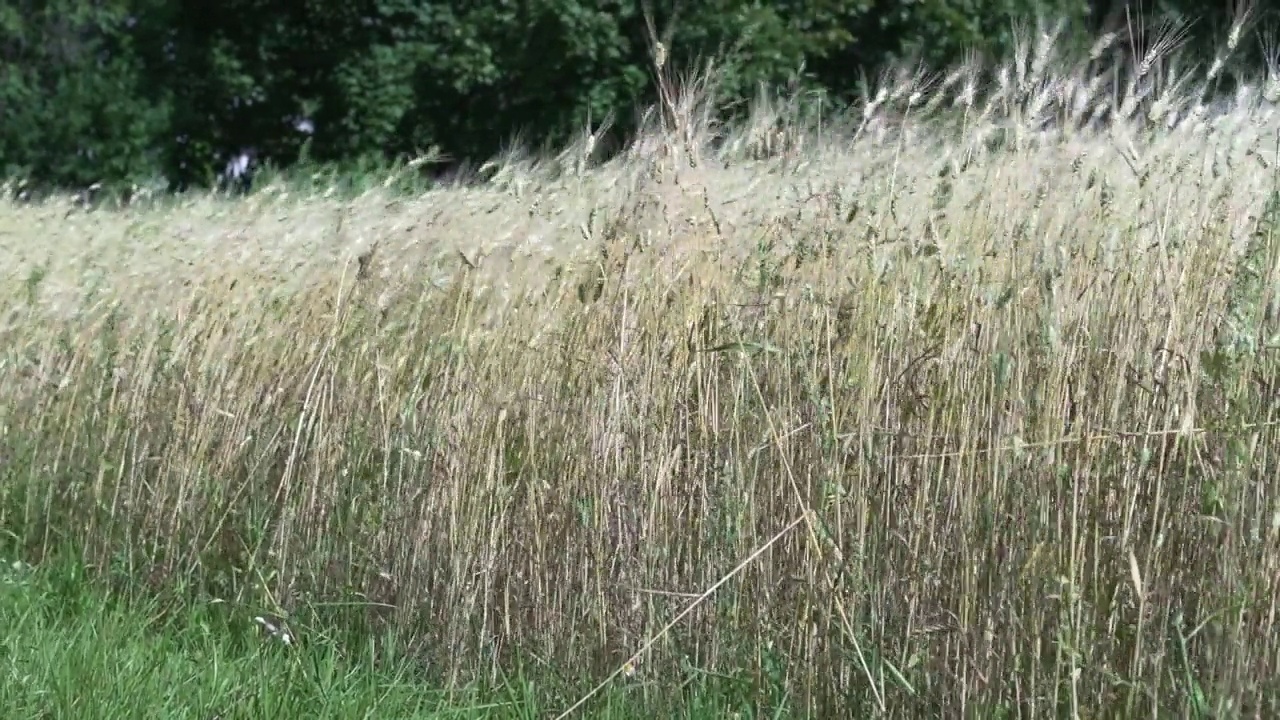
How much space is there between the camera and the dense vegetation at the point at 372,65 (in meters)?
12.7

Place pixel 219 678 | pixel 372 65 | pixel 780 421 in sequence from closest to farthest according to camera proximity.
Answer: pixel 780 421 < pixel 219 678 < pixel 372 65

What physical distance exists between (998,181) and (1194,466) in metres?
1.05

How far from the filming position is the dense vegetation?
41.7 ft

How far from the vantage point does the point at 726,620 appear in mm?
3045

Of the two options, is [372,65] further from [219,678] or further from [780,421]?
[780,421]

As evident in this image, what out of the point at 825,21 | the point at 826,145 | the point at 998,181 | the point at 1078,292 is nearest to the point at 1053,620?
the point at 1078,292

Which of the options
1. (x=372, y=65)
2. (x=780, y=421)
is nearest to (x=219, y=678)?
(x=780, y=421)

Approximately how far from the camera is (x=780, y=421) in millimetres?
3088

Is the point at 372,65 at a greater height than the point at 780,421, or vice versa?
the point at 372,65

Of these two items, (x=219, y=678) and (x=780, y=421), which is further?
(x=219, y=678)

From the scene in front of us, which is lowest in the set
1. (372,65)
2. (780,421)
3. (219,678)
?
(219,678)

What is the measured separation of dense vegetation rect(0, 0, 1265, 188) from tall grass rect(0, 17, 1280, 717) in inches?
314

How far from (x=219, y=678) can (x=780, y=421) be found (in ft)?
4.73

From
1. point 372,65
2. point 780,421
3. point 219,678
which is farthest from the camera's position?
point 372,65
